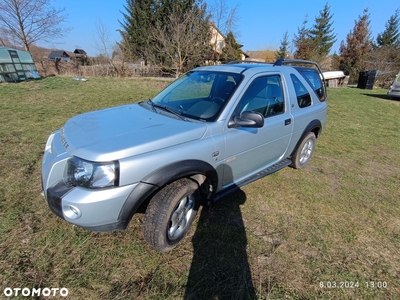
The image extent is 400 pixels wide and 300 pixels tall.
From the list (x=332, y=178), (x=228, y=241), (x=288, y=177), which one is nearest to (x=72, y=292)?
(x=228, y=241)

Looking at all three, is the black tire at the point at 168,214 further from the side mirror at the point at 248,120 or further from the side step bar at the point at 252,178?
the side mirror at the point at 248,120

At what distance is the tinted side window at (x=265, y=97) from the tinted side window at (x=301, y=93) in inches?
16.3

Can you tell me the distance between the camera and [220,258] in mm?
2191

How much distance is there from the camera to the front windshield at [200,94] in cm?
250

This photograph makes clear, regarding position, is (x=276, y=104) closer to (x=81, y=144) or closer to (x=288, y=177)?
(x=288, y=177)

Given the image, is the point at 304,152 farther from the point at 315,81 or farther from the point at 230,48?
the point at 230,48

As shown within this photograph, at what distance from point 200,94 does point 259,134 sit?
0.93 metres

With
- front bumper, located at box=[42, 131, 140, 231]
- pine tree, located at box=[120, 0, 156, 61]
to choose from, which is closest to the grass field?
front bumper, located at box=[42, 131, 140, 231]

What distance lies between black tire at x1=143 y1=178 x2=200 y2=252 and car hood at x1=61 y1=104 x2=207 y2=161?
0.43 meters

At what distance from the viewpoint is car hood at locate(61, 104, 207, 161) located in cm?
180

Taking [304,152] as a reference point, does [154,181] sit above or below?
above

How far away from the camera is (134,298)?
1.79m

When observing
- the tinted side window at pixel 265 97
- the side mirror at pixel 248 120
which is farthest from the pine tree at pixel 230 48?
the side mirror at pixel 248 120
